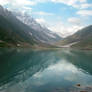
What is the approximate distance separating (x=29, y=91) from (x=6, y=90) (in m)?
5.86

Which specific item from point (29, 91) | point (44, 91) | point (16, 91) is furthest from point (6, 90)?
point (44, 91)

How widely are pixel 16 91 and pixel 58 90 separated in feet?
37.3

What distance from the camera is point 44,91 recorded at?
41.8 m

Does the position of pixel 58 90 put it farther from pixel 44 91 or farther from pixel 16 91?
pixel 16 91

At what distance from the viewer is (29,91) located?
4131 cm

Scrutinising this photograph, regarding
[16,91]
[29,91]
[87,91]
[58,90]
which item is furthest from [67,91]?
[16,91]

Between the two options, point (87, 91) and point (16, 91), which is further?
point (87, 91)

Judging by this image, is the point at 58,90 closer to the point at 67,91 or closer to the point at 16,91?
the point at 67,91

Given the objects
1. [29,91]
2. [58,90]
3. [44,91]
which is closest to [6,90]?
[29,91]

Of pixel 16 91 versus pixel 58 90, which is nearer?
pixel 16 91

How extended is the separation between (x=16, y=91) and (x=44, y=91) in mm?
7187

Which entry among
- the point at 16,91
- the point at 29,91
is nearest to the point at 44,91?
the point at 29,91

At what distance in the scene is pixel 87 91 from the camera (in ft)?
142

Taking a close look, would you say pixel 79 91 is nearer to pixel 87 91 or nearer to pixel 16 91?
pixel 87 91
